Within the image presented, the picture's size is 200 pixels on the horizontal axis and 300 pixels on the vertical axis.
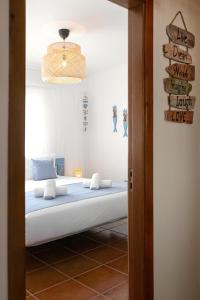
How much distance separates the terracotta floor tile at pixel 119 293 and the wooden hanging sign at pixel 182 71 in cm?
172

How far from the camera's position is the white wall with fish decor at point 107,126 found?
5066 mm

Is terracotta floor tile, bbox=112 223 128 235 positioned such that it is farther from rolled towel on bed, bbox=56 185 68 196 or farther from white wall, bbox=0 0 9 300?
white wall, bbox=0 0 9 300

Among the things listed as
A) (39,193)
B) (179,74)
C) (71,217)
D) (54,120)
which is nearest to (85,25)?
(179,74)

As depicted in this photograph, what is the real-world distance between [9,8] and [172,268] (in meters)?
1.64

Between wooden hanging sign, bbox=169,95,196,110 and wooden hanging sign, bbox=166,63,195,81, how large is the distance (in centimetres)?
13

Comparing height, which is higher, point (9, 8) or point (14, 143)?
point (9, 8)

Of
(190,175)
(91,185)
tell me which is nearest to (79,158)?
Answer: (91,185)

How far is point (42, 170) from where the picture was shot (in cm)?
471

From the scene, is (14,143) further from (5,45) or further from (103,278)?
(103,278)

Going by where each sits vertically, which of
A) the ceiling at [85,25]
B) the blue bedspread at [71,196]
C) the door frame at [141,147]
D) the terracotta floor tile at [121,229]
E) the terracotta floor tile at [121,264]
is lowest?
the terracotta floor tile at [121,264]

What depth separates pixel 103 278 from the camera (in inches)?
99.2

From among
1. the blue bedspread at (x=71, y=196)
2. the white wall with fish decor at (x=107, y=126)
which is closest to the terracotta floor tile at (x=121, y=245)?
the blue bedspread at (x=71, y=196)

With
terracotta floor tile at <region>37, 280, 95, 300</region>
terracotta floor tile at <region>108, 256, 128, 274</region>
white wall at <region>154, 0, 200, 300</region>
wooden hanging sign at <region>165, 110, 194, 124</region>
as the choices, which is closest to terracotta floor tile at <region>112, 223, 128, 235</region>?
terracotta floor tile at <region>108, 256, 128, 274</region>

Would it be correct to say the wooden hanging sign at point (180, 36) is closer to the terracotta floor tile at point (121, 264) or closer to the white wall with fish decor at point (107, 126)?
the terracotta floor tile at point (121, 264)
